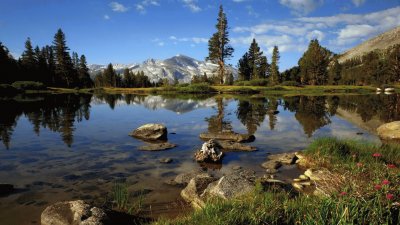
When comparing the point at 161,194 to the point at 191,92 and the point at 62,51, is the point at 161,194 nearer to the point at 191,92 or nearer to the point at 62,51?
the point at 191,92

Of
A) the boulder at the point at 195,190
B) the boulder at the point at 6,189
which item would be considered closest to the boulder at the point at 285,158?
the boulder at the point at 195,190

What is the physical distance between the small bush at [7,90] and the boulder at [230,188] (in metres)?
63.9

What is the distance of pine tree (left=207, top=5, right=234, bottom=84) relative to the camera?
269 feet

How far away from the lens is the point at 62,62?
304 ft

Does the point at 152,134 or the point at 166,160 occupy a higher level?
the point at 152,134

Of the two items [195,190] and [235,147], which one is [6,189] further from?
[235,147]

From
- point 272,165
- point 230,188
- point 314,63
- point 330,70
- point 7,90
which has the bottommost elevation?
point 272,165

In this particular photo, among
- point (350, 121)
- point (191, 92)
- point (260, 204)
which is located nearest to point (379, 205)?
point (260, 204)

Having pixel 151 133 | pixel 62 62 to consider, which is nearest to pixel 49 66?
pixel 62 62

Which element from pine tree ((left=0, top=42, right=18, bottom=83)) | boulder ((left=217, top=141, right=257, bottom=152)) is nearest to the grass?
boulder ((left=217, top=141, right=257, bottom=152))

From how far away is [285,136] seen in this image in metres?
17.9

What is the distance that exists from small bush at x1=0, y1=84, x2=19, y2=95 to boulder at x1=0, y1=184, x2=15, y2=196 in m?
59.9

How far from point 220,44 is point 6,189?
77139 millimetres

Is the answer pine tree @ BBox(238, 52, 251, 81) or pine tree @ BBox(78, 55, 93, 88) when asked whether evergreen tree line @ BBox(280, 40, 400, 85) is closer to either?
pine tree @ BBox(238, 52, 251, 81)
